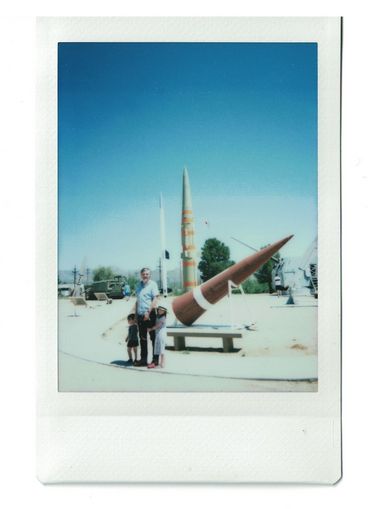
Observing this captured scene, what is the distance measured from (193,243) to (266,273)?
14.3 inches

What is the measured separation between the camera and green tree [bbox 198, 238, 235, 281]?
2.32 metres

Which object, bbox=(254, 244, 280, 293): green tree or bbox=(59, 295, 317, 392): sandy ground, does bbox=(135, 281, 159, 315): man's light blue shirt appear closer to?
bbox=(59, 295, 317, 392): sandy ground

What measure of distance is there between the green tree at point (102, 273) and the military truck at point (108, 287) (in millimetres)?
14

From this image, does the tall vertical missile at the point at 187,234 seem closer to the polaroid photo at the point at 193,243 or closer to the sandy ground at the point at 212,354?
the polaroid photo at the point at 193,243

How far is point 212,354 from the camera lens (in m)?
2.34

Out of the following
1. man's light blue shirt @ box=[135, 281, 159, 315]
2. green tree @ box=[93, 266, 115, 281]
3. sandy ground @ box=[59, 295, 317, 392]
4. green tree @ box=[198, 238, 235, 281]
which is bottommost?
sandy ground @ box=[59, 295, 317, 392]

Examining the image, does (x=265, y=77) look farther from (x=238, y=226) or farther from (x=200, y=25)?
(x=238, y=226)

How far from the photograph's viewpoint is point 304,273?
91.0 inches

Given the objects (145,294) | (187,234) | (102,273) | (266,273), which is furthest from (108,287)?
(266,273)

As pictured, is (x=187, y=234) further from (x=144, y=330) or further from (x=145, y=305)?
(x=144, y=330)

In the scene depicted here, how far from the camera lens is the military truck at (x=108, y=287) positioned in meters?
2.33

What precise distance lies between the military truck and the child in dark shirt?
0.14 meters

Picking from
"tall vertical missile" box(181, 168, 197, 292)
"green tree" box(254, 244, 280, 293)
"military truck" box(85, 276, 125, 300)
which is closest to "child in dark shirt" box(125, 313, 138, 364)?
"military truck" box(85, 276, 125, 300)

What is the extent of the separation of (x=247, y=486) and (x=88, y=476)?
724mm
